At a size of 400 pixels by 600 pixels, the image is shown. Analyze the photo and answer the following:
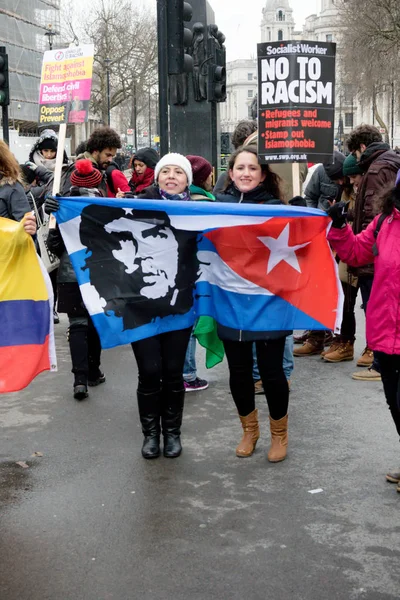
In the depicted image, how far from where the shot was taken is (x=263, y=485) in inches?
182

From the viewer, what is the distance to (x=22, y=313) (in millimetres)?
4672

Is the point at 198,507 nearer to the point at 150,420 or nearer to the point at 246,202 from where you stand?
the point at 150,420

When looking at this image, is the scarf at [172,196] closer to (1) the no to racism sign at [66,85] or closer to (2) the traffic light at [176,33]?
(1) the no to racism sign at [66,85]

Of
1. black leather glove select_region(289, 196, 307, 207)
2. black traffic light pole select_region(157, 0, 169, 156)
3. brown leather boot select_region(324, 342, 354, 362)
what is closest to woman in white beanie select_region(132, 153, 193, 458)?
black leather glove select_region(289, 196, 307, 207)

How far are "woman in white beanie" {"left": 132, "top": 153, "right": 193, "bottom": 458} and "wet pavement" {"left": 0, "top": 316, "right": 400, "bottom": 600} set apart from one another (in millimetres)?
164

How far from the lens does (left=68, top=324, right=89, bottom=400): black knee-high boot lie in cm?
638

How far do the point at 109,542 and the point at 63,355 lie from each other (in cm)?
425

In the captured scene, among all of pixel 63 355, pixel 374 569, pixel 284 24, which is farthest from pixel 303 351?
pixel 284 24

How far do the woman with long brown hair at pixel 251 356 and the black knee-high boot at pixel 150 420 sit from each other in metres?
0.48

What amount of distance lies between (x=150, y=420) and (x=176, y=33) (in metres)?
5.49

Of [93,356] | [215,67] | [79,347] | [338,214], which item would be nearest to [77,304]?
[79,347]

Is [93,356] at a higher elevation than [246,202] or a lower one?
lower

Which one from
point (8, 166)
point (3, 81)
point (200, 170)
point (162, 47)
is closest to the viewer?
point (8, 166)

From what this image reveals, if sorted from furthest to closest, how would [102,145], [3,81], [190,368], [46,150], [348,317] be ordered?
1. [3,81]
2. [46,150]
3. [102,145]
4. [348,317]
5. [190,368]
